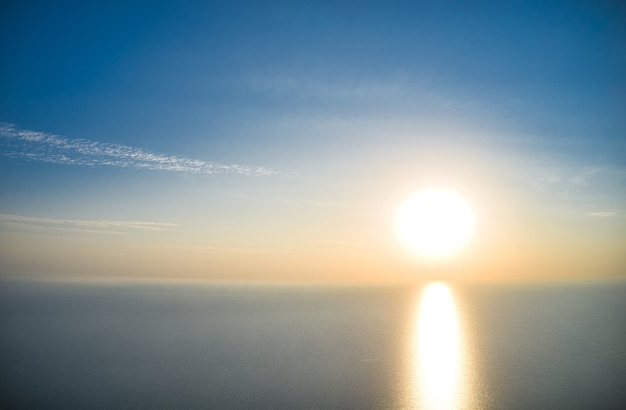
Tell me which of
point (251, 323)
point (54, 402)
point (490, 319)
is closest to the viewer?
point (54, 402)

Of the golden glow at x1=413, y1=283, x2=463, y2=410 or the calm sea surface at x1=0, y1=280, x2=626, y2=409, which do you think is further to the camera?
the golden glow at x1=413, y1=283, x2=463, y2=410

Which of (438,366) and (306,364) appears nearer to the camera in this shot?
(306,364)

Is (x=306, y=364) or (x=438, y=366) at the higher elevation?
(x=438, y=366)

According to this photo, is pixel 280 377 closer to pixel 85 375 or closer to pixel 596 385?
pixel 85 375

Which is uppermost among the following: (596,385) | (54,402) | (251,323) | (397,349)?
(251,323)

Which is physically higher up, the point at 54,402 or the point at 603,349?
the point at 603,349

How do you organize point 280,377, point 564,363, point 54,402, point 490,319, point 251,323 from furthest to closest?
point 490,319 → point 251,323 → point 564,363 → point 280,377 → point 54,402

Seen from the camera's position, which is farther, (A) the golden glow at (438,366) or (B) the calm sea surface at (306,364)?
(A) the golden glow at (438,366)

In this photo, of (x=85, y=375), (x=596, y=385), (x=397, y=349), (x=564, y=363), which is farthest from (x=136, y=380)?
(x=564, y=363)

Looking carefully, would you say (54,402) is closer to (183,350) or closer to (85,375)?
(85,375)

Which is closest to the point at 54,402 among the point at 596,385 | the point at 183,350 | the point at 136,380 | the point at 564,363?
the point at 136,380

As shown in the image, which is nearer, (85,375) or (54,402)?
(54,402)
